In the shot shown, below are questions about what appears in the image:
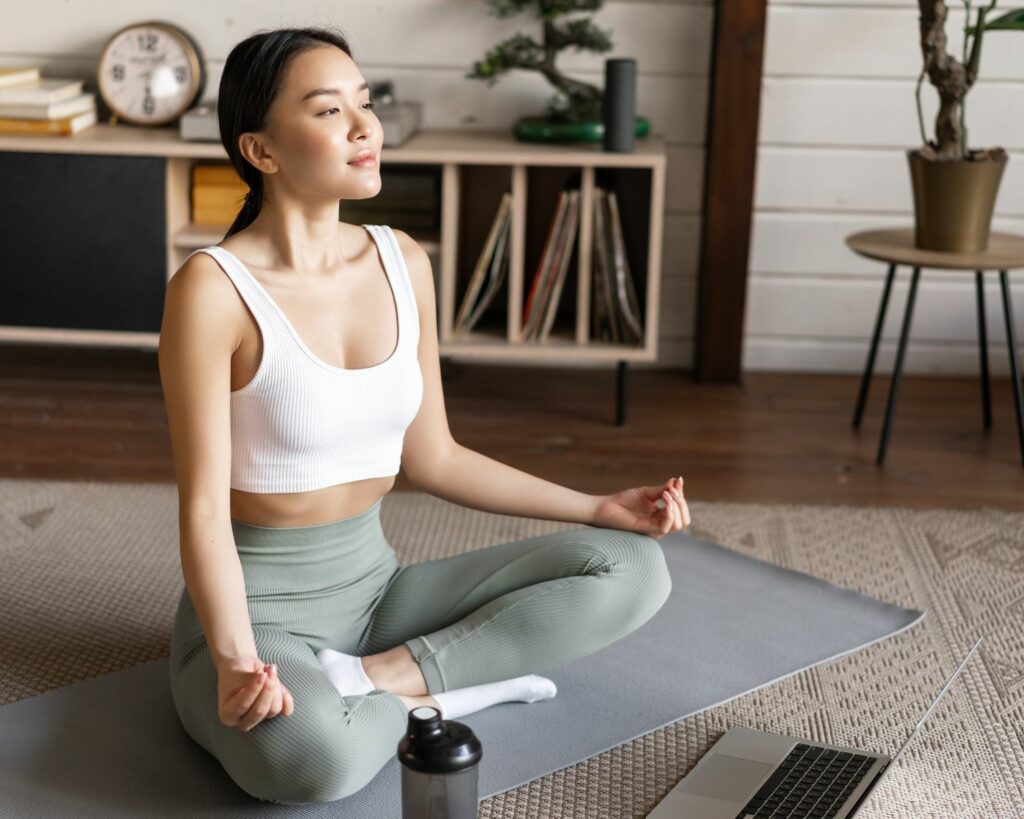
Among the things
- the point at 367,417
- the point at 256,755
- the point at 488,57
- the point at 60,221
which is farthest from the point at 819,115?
the point at 256,755

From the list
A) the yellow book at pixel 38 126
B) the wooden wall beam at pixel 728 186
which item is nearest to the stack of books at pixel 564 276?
the wooden wall beam at pixel 728 186

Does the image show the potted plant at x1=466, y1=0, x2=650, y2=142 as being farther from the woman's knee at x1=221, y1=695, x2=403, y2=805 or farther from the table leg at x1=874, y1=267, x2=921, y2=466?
the woman's knee at x1=221, y1=695, x2=403, y2=805

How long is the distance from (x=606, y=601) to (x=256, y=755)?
447 mm

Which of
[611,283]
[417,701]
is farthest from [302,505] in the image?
[611,283]

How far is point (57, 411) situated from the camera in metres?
2.89

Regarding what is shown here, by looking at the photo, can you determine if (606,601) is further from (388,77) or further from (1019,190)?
(1019,190)

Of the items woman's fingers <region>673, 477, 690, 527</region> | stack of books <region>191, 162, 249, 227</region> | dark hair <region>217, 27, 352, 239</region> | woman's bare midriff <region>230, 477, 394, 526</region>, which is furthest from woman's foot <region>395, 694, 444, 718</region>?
stack of books <region>191, 162, 249, 227</region>

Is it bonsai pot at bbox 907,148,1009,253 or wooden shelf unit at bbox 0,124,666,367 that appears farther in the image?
wooden shelf unit at bbox 0,124,666,367

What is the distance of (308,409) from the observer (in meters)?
1.47

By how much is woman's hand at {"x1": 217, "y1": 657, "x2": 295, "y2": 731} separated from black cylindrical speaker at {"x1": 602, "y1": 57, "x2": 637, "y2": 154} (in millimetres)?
1721

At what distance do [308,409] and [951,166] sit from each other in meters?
1.60

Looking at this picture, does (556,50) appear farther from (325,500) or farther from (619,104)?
(325,500)

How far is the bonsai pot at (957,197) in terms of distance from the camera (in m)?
2.55

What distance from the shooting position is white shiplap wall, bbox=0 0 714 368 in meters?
3.06
